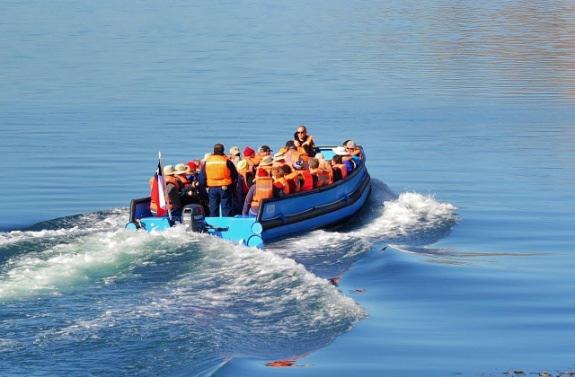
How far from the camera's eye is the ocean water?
17688mm

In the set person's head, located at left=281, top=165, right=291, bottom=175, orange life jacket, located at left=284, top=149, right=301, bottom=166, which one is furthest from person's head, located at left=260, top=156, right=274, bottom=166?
orange life jacket, located at left=284, top=149, right=301, bottom=166

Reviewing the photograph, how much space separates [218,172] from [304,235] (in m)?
2.17

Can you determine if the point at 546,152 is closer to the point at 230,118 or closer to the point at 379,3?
the point at 230,118

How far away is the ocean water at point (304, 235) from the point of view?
17688mm

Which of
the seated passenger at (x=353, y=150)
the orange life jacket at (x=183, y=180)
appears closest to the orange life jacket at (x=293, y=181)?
the orange life jacket at (x=183, y=180)

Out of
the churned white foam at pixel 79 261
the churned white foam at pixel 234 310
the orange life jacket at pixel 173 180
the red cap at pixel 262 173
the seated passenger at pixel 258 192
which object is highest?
the red cap at pixel 262 173

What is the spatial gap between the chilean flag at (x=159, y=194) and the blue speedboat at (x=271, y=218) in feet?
0.83

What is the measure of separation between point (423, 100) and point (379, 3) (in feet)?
172

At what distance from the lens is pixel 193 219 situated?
78.5ft

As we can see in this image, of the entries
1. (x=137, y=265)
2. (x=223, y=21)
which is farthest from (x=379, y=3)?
(x=137, y=265)

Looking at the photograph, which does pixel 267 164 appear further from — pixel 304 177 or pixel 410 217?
pixel 410 217

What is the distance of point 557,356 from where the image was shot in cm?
1730

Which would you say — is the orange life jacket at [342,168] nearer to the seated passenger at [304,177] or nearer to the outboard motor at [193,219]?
the seated passenger at [304,177]

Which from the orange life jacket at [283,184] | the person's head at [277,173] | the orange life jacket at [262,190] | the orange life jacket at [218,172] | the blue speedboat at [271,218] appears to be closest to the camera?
the blue speedboat at [271,218]
